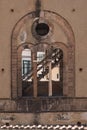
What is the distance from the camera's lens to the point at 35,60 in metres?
20.3

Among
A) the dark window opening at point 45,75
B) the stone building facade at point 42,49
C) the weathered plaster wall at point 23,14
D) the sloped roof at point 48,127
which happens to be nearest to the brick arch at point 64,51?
the stone building facade at point 42,49

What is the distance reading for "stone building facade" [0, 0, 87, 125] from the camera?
2014cm

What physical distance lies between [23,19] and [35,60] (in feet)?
4.35

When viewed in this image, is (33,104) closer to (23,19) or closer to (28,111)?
(28,111)

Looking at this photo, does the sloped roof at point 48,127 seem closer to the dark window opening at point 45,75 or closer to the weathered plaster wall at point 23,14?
the weathered plaster wall at point 23,14

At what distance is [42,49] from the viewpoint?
800 inches

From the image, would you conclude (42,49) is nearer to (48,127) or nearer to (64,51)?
(64,51)

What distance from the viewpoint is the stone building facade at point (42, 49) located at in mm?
20141

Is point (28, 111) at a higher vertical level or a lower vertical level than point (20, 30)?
lower

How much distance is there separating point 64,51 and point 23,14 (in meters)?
1.72

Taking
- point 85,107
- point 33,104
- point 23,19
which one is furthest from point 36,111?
point 23,19

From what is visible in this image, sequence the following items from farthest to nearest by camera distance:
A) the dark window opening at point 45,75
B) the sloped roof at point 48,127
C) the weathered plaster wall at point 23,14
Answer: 1. the dark window opening at point 45,75
2. the weathered plaster wall at point 23,14
3. the sloped roof at point 48,127

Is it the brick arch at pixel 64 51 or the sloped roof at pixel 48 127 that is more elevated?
the brick arch at pixel 64 51

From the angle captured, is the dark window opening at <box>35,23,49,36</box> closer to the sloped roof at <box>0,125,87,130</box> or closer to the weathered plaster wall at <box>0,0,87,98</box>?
the weathered plaster wall at <box>0,0,87,98</box>
